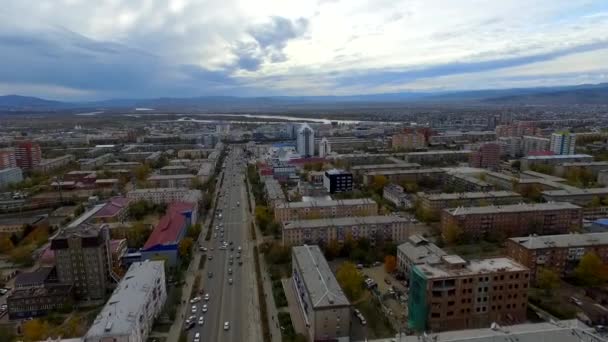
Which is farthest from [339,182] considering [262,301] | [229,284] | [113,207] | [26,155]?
[26,155]

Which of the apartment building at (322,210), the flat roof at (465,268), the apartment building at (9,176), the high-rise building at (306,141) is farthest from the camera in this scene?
the high-rise building at (306,141)

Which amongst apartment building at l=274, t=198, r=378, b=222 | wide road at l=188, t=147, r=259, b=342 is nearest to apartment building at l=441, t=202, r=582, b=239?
apartment building at l=274, t=198, r=378, b=222

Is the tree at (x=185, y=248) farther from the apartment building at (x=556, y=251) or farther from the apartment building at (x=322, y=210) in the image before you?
the apartment building at (x=556, y=251)

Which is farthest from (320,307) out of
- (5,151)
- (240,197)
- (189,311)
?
(5,151)

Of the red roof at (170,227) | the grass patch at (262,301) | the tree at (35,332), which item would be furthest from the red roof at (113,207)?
the tree at (35,332)

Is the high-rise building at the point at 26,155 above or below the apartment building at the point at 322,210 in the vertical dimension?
above

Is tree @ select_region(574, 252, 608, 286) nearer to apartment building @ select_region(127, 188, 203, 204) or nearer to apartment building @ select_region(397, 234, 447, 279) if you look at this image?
apartment building @ select_region(397, 234, 447, 279)

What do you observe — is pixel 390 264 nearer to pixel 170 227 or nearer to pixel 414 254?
pixel 414 254
